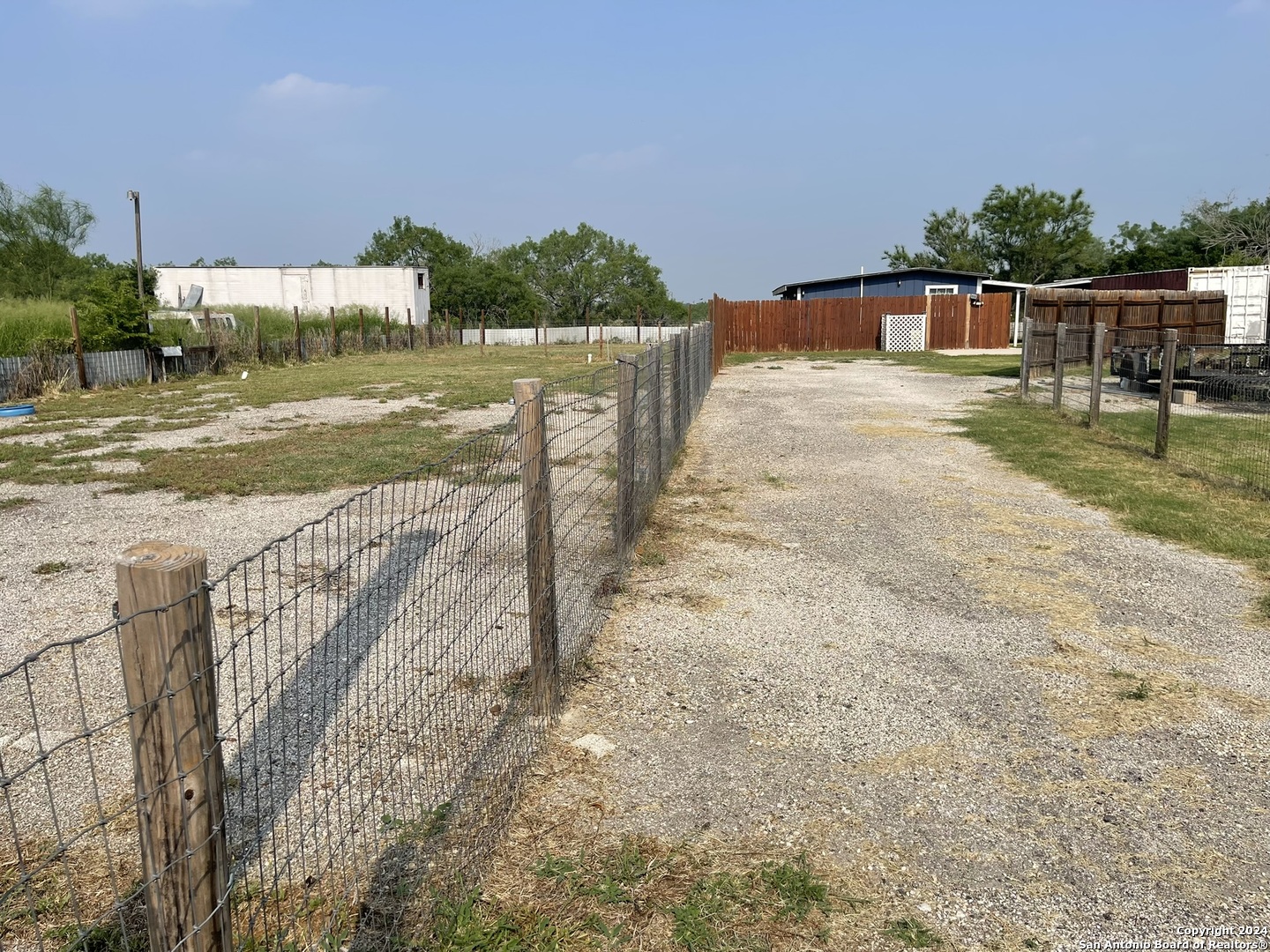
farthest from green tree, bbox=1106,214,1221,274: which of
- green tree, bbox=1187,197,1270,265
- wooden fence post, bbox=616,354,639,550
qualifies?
wooden fence post, bbox=616,354,639,550

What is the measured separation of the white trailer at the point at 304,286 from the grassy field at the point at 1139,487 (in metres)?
45.3

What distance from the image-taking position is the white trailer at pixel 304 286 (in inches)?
2140

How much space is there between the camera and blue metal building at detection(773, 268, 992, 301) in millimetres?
40500

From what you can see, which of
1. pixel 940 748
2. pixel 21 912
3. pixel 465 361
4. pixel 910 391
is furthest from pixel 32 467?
pixel 465 361

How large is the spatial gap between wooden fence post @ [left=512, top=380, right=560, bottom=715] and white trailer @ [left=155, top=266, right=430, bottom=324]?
5157 centimetres

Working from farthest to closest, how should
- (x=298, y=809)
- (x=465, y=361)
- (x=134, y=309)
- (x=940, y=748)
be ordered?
(x=465, y=361) → (x=134, y=309) → (x=940, y=748) → (x=298, y=809)

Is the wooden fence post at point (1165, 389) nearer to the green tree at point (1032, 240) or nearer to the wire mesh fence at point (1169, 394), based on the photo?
the wire mesh fence at point (1169, 394)


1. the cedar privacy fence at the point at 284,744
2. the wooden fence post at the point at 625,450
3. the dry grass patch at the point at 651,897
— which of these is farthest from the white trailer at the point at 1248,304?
the dry grass patch at the point at 651,897

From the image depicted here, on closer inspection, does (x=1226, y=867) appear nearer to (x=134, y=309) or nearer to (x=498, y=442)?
(x=498, y=442)

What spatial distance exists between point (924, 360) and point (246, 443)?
22.1 m

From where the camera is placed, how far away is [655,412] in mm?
8188

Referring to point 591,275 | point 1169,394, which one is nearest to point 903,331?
point 1169,394

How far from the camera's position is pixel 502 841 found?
3.44 metres

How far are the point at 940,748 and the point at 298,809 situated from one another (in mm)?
2554
